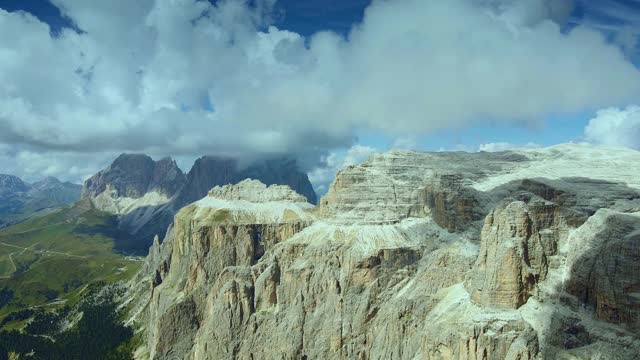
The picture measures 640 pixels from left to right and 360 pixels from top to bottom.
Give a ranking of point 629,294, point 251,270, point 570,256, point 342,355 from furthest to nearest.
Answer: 1. point 251,270
2. point 342,355
3. point 570,256
4. point 629,294

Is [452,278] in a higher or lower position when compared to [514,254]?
lower

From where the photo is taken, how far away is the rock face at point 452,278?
9756 centimetres

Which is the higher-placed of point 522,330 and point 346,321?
point 522,330

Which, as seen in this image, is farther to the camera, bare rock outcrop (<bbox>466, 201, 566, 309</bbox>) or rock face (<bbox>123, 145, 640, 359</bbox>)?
bare rock outcrop (<bbox>466, 201, 566, 309</bbox>)

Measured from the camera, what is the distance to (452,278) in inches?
5364

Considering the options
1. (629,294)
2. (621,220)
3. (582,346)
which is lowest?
(582,346)

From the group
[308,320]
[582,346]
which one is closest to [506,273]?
[582,346]

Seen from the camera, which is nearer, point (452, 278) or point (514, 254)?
point (514, 254)

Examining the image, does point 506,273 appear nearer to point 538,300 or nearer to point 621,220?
point 538,300

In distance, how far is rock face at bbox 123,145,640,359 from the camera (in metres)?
97.6

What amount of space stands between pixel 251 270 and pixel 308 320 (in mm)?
32019

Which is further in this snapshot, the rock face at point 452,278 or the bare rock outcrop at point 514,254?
the bare rock outcrop at point 514,254

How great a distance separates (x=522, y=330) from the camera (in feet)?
331

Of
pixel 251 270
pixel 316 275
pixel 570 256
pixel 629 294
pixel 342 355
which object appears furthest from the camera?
pixel 251 270
